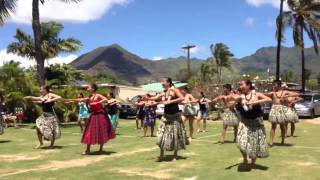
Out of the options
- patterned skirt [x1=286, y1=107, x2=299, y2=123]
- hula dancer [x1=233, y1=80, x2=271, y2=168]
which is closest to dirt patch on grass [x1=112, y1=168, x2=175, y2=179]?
hula dancer [x1=233, y1=80, x2=271, y2=168]

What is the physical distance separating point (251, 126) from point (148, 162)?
2818mm

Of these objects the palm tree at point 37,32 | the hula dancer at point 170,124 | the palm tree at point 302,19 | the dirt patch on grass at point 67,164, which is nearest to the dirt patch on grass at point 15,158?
the dirt patch on grass at point 67,164

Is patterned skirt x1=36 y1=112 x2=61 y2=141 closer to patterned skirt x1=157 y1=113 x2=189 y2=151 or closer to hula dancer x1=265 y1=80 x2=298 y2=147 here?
patterned skirt x1=157 y1=113 x2=189 y2=151

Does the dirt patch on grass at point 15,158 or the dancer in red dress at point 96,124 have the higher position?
the dancer in red dress at point 96,124

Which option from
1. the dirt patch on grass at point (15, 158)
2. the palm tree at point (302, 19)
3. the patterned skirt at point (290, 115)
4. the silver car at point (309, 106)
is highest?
the palm tree at point (302, 19)

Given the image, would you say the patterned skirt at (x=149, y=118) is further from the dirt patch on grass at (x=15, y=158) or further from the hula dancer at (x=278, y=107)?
the dirt patch on grass at (x=15, y=158)

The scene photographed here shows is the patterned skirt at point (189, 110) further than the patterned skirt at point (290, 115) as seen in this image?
Yes

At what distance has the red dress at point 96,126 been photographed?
14398 mm

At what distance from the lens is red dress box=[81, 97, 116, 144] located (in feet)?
47.2

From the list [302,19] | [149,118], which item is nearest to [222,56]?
[302,19]

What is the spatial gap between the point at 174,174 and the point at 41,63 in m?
16.1

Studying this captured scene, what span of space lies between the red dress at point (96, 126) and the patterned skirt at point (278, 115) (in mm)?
4819

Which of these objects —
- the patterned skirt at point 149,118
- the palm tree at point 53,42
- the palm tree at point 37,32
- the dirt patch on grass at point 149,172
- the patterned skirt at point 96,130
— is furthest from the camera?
the palm tree at point 53,42

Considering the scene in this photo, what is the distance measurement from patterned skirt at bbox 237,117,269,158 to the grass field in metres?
0.40
